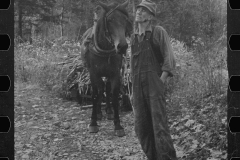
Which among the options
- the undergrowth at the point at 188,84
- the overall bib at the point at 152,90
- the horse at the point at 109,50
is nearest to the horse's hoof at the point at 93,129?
the horse at the point at 109,50

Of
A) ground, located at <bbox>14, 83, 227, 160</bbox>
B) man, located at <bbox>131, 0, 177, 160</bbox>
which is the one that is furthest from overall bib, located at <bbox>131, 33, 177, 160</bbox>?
ground, located at <bbox>14, 83, 227, 160</bbox>

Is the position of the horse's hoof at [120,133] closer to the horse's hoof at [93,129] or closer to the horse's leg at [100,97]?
the horse's hoof at [93,129]

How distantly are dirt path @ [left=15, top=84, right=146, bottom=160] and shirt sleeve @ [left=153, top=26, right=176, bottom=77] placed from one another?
1450mm

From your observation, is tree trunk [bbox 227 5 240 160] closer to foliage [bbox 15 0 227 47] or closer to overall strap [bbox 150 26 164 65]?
overall strap [bbox 150 26 164 65]

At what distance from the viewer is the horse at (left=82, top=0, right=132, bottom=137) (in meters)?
4.32

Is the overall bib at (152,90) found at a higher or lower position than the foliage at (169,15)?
lower

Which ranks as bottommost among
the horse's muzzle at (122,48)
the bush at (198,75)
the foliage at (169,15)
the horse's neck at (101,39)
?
the bush at (198,75)

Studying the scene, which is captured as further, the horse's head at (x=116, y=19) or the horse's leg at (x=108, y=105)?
the horse's leg at (x=108, y=105)

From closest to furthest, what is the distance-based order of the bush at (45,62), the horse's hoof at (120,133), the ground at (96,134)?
the ground at (96,134), the horse's hoof at (120,133), the bush at (45,62)

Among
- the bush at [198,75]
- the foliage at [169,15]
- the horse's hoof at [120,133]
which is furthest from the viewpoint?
the horse's hoof at [120,133]

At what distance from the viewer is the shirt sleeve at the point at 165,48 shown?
10.4 feet

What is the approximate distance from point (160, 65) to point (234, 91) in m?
0.92

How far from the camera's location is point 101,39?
4.89 meters

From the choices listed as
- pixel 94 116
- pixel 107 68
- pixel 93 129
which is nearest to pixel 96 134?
pixel 93 129
